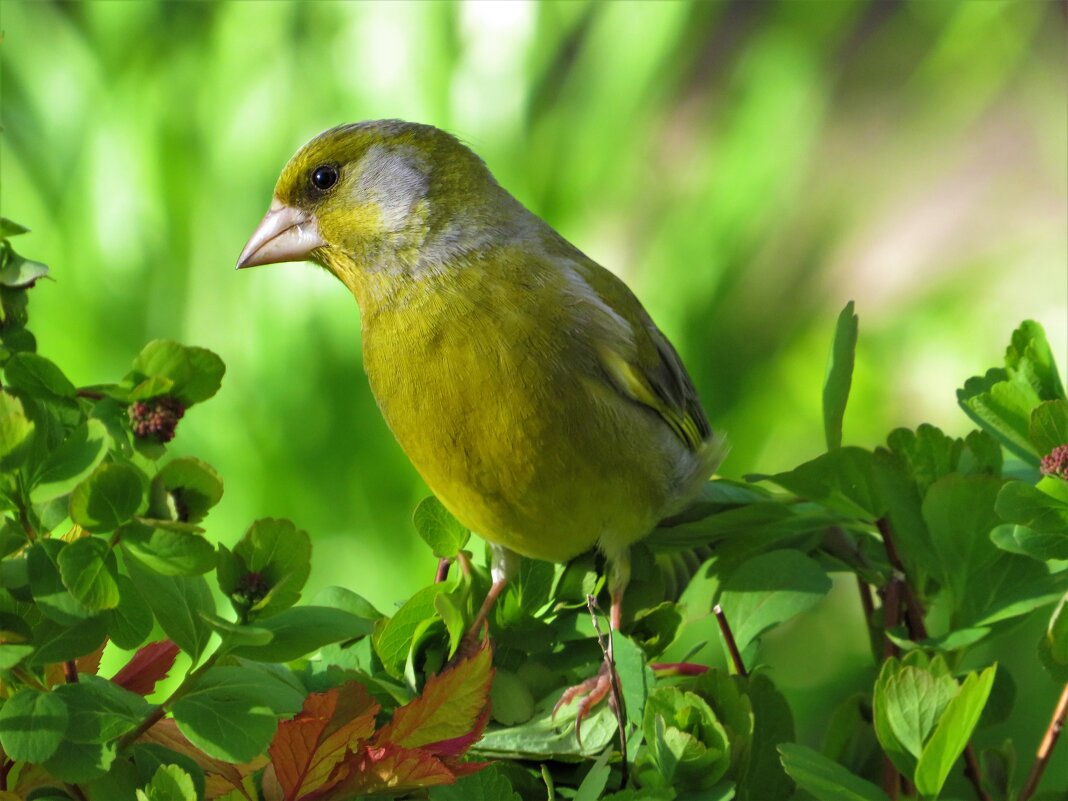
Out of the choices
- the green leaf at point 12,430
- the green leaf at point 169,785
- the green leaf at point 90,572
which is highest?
the green leaf at point 12,430

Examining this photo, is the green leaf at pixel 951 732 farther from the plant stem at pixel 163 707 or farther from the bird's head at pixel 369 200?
the bird's head at pixel 369 200

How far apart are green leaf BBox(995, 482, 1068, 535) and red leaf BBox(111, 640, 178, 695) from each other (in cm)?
33

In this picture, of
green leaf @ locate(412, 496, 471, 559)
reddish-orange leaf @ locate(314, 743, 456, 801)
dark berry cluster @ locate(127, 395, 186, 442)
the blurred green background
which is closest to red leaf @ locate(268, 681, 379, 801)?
reddish-orange leaf @ locate(314, 743, 456, 801)

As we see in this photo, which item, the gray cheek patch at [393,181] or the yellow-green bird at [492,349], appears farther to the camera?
the gray cheek patch at [393,181]

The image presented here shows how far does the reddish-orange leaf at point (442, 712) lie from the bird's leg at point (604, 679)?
0.20ft

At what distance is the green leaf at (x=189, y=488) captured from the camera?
1.38 ft

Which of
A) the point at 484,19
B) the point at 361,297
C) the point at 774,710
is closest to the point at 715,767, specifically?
the point at 774,710

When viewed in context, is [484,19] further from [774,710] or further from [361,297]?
[774,710]

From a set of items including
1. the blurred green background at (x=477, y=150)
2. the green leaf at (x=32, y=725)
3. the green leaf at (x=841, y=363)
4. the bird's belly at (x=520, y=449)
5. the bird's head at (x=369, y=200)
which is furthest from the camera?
the blurred green background at (x=477, y=150)

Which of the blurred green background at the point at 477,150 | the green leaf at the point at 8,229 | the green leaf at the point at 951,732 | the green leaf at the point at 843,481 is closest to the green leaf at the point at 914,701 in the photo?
the green leaf at the point at 951,732

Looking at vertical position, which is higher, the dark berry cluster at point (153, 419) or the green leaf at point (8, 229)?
the green leaf at point (8, 229)

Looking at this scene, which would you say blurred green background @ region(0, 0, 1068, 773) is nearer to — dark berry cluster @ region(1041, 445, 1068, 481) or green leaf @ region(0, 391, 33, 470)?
dark berry cluster @ region(1041, 445, 1068, 481)

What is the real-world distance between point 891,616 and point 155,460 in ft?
1.17

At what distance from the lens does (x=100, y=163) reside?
188 cm
